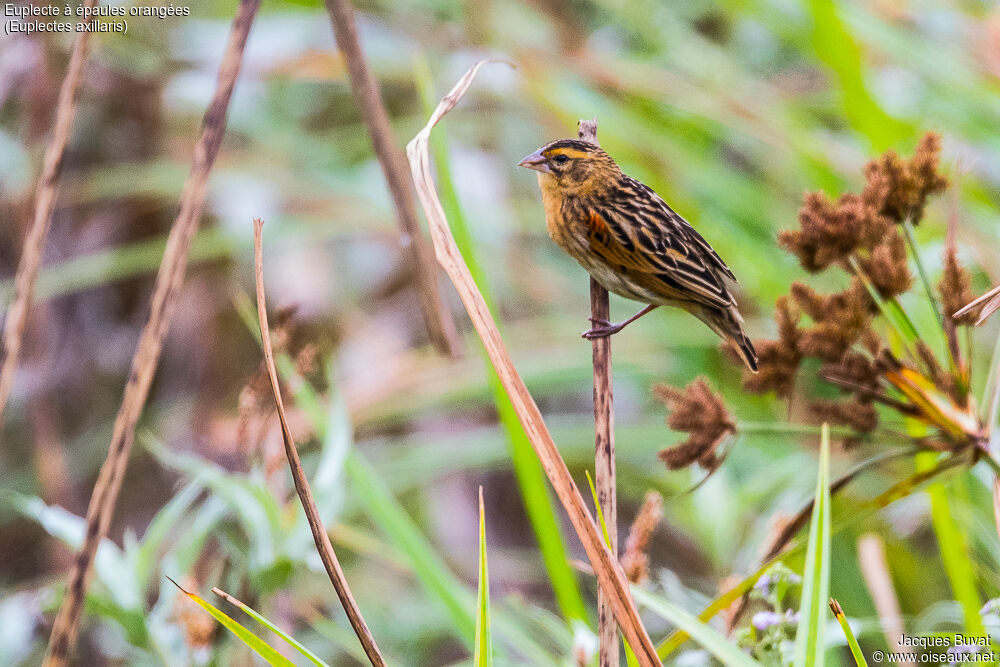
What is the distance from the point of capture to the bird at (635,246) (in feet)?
4.07

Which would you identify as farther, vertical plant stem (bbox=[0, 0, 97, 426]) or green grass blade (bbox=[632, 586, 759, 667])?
vertical plant stem (bbox=[0, 0, 97, 426])

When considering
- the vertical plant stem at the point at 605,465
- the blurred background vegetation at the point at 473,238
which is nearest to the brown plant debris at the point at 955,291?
the vertical plant stem at the point at 605,465

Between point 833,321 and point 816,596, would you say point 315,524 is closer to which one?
point 816,596

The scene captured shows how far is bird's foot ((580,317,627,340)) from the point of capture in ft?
3.86

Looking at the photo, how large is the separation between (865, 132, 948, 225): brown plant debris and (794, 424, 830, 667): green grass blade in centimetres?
51

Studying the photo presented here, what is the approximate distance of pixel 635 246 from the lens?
4.04 feet

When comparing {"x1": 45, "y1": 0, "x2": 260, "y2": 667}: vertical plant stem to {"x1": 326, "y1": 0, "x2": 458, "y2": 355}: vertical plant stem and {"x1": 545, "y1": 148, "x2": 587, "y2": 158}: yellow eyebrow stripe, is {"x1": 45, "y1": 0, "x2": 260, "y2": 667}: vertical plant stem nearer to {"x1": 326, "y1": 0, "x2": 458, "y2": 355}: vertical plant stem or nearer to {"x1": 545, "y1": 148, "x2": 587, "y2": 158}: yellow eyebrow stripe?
{"x1": 326, "y1": 0, "x2": 458, "y2": 355}: vertical plant stem

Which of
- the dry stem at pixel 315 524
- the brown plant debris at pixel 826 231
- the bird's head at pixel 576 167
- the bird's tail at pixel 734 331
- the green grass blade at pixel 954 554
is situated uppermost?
the bird's head at pixel 576 167

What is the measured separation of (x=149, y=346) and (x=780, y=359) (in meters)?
0.98

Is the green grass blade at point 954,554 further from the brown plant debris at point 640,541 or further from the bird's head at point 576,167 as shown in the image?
the bird's head at point 576,167

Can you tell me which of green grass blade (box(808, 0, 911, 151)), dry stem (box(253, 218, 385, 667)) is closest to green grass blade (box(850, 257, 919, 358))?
dry stem (box(253, 218, 385, 667))

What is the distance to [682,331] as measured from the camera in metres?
3.02

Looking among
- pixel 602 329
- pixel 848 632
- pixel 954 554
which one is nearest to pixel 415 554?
pixel 602 329

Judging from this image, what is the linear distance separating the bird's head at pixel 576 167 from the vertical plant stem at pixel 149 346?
0.48 metres
